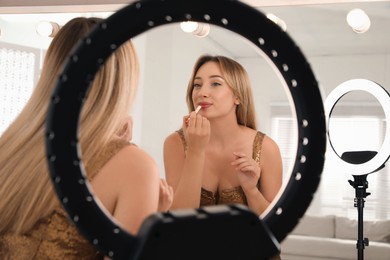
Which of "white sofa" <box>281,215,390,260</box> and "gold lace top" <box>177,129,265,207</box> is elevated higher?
"gold lace top" <box>177,129,265,207</box>

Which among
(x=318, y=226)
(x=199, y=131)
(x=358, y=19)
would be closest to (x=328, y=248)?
(x=318, y=226)

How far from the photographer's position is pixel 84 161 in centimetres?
49

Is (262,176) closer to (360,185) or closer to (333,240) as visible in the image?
(360,185)

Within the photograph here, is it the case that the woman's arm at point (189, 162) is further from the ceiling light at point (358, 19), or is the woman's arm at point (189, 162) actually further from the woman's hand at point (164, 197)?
the ceiling light at point (358, 19)

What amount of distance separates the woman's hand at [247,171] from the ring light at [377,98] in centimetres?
59

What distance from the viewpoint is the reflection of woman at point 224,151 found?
40.5 inches

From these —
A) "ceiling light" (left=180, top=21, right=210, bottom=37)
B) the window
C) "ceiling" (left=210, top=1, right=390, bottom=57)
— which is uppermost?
"ceiling" (left=210, top=1, right=390, bottom=57)

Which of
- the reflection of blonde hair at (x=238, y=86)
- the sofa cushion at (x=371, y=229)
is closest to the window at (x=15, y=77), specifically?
the reflection of blonde hair at (x=238, y=86)

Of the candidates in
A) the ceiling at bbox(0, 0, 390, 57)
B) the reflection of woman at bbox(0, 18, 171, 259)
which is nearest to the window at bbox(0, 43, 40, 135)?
the ceiling at bbox(0, 0, 390, 57)

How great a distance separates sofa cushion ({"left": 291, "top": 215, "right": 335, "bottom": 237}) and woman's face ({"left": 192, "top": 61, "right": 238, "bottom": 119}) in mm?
1470

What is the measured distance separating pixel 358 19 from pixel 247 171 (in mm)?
825

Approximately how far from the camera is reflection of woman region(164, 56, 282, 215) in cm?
103

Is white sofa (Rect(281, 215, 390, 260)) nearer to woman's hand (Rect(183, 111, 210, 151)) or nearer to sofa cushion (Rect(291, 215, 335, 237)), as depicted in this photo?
sofa cushion (Rect(291, 215, 335, 237))

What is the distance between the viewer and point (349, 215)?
270 cm
